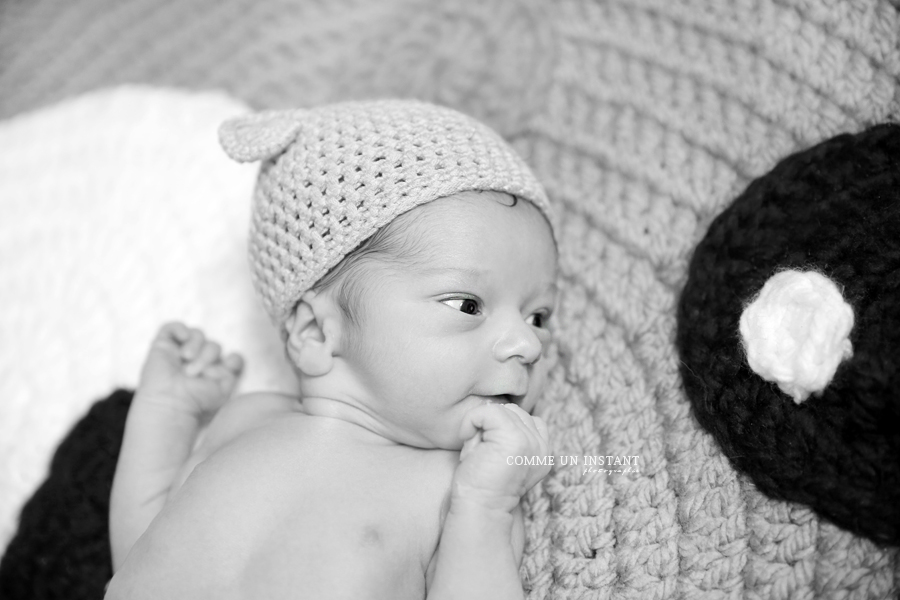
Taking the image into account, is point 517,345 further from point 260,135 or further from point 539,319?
point 260,135

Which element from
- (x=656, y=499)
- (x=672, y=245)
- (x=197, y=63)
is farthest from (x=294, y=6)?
(x=656, y=499)

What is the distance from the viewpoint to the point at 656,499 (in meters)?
1.33

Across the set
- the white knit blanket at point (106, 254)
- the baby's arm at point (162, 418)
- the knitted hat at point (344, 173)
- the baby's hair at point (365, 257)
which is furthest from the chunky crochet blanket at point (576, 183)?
the baby's hair at point (365, 257)

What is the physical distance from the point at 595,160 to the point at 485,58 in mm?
388

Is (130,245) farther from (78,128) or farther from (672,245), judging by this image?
(672,245)

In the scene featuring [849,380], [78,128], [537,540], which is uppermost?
[78,128]

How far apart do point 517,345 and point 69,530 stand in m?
1.02

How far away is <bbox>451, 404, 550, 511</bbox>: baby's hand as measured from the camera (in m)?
1.27

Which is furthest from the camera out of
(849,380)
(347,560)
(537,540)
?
(537,540)

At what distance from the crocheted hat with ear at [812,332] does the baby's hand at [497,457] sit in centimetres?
30

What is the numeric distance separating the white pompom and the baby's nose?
350mm

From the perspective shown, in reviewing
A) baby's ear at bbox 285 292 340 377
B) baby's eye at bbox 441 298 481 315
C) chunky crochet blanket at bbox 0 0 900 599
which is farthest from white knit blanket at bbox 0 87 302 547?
baby's eye at bbox 441 298 481 315

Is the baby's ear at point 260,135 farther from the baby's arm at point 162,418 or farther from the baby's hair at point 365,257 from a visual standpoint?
the baby's arm at point 162,418

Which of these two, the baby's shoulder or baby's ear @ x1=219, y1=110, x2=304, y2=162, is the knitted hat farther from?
the baby's shoulder
